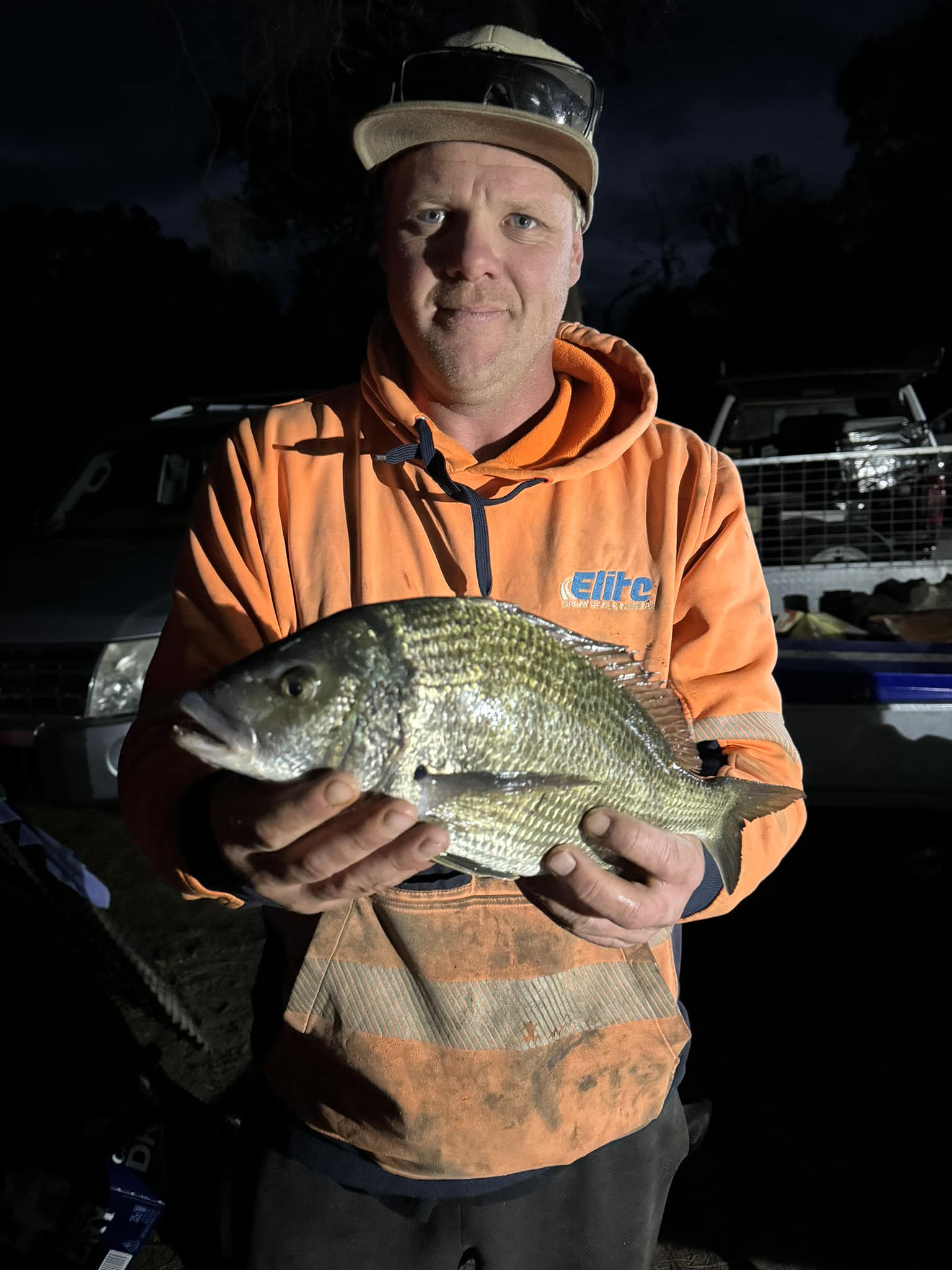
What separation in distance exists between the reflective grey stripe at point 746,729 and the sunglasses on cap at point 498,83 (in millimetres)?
1309

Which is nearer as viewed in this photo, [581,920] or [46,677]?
[581,920]

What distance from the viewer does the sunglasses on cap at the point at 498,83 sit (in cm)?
192

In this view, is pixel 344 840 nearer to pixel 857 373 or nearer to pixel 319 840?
pixel 319 840

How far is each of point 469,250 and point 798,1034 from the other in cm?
336

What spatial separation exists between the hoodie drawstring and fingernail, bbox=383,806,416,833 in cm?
62

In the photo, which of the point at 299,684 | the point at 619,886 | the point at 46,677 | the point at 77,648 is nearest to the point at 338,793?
the point at 299,684

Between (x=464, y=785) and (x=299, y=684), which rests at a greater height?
(x=299, y=684)

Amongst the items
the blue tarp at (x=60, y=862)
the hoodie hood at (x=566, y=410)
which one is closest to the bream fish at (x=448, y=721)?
the hoodie hood at (x=566, y=410)

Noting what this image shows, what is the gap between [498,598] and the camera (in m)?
1.87

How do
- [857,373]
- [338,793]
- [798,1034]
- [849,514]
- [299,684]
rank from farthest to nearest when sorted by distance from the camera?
1. [857,373]
2. [849,514]
3. [798,1034]
4. [299,684]
5. [338,793]

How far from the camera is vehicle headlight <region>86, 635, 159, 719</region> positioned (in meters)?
4.65

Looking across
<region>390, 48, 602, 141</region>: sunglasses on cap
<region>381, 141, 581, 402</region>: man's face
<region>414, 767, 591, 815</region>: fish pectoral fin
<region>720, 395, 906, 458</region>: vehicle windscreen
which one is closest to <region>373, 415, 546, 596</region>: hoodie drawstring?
<region>381, 141, 581, 402</region>: man's face

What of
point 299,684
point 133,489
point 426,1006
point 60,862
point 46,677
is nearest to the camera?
point 299,684

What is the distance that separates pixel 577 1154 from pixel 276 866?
0.91 m
